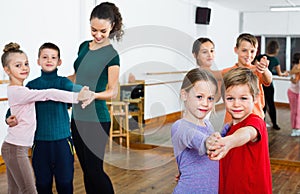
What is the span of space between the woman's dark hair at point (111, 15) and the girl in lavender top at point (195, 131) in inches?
30.2

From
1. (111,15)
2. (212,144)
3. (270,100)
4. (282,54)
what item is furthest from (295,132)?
(212,144)

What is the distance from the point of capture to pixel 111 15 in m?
2.21

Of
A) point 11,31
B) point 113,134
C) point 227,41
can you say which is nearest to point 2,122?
point 11,31

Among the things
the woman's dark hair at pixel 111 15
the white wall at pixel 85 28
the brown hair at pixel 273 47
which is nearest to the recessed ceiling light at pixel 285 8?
the white wall at pixel 85 28

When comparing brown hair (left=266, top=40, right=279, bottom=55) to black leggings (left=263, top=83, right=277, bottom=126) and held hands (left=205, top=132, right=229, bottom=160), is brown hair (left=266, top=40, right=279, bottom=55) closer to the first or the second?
black leggings (left=263, top=83, right=277, bottom=126)

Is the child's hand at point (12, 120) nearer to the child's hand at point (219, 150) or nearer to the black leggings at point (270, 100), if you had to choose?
the child's hand at point (219, 150)

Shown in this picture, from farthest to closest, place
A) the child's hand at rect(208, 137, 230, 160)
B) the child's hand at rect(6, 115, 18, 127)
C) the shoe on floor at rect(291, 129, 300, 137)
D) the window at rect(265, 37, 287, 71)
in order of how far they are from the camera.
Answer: the window at rect(265, 37, 287, 71) → the shoe on floor at rect(291, 129, 300, 137) → the child's hand at rect(6, 115, 18, 127) → the child's hand at rect(208, 137, 230, 160)

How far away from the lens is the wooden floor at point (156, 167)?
358 centimetres

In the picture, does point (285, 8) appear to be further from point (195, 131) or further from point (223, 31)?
point (195, 131)

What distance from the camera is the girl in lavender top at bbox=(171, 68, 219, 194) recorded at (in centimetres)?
150

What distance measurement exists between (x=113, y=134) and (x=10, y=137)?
268 centimetres

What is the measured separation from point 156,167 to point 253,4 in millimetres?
5567

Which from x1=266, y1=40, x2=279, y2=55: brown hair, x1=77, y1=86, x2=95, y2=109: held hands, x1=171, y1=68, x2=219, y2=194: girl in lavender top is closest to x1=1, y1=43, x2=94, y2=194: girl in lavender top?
x1=77, y1=86, x2=95, y2=109: held hands

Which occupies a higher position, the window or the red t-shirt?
the window
